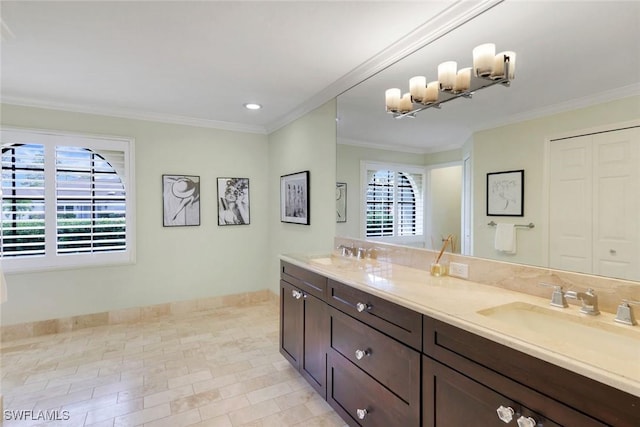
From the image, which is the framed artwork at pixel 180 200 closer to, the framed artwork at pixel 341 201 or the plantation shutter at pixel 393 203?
the framed artwork at pixel 341 201

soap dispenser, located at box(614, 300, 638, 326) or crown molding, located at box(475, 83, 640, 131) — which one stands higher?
crown molding, located at box(475, 83, 640, 131)

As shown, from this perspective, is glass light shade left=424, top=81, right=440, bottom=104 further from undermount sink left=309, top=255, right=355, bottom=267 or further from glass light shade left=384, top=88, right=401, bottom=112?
undermount sink left=309, top=255, right=355, bottom=267

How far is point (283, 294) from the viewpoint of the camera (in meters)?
2.75

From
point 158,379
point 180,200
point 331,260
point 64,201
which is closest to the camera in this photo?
point 158,379

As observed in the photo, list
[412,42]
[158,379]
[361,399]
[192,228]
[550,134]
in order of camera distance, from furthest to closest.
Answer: [192,228]
[158,379]
[412,42]
[361,399]
[550,134]

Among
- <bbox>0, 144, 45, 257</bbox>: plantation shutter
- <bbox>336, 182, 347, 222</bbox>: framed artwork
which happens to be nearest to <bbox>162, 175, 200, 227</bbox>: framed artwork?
<bbox>0, 144, 45, 257</bbox>: plantation shutter

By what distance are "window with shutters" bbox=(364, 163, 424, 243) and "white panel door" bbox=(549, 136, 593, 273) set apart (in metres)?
0.90

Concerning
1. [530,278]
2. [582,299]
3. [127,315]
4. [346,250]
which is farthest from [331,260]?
[127,315]

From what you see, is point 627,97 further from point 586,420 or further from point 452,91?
point 586,420

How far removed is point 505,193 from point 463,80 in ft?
2.32

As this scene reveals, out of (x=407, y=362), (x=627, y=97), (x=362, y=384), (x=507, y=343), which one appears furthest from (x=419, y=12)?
(x=362, y=384)

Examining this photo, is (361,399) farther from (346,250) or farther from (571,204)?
(571,204)

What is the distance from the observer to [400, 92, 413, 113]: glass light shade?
2.31 m

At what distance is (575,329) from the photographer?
1.27 metres
